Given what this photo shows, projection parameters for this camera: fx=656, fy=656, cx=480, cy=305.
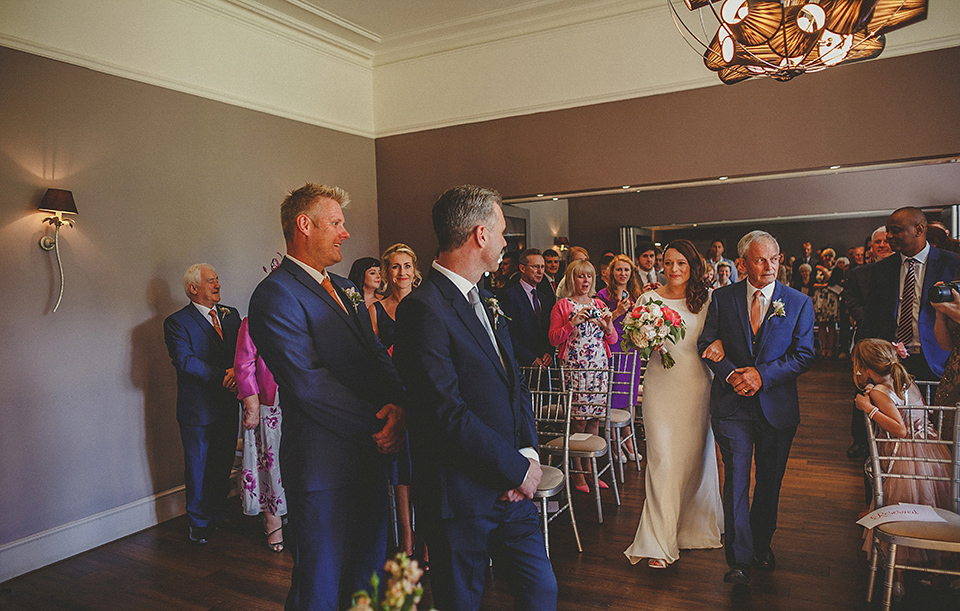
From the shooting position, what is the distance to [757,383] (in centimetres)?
339

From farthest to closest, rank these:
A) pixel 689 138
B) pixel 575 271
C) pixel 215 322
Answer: pixel 689 138 < pixel 575 271 < pixel 215 322

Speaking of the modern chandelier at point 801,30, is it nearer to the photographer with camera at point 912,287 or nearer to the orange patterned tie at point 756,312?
the orange patterned tie at point 756,312

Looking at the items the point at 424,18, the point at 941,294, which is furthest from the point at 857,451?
the point at 424,18

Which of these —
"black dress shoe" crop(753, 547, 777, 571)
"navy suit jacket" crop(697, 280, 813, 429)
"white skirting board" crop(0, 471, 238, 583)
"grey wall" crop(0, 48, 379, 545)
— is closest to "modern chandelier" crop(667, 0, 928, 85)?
"navy suit jacket" crop(697, 280, 813, 429)

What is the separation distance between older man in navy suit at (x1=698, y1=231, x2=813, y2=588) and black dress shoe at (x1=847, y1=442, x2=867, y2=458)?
105 inches

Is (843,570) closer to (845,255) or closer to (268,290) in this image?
(268,290)

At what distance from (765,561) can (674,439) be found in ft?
2.70

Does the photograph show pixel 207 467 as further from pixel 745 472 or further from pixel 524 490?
pixel 745 472

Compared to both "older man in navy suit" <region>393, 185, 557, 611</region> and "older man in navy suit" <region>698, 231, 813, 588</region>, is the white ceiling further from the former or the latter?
"older man in navy suit" <region>393, 185, 557, 611</region>

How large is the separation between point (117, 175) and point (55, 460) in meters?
2.05

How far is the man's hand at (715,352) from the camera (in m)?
3.57

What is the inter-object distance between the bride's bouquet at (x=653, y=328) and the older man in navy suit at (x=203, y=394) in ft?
9.09

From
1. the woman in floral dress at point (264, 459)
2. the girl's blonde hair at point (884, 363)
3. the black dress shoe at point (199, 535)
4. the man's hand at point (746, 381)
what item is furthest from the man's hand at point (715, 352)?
the black dress shoe at point (199, 535)

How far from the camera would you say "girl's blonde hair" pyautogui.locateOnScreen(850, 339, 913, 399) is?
3.52 m
